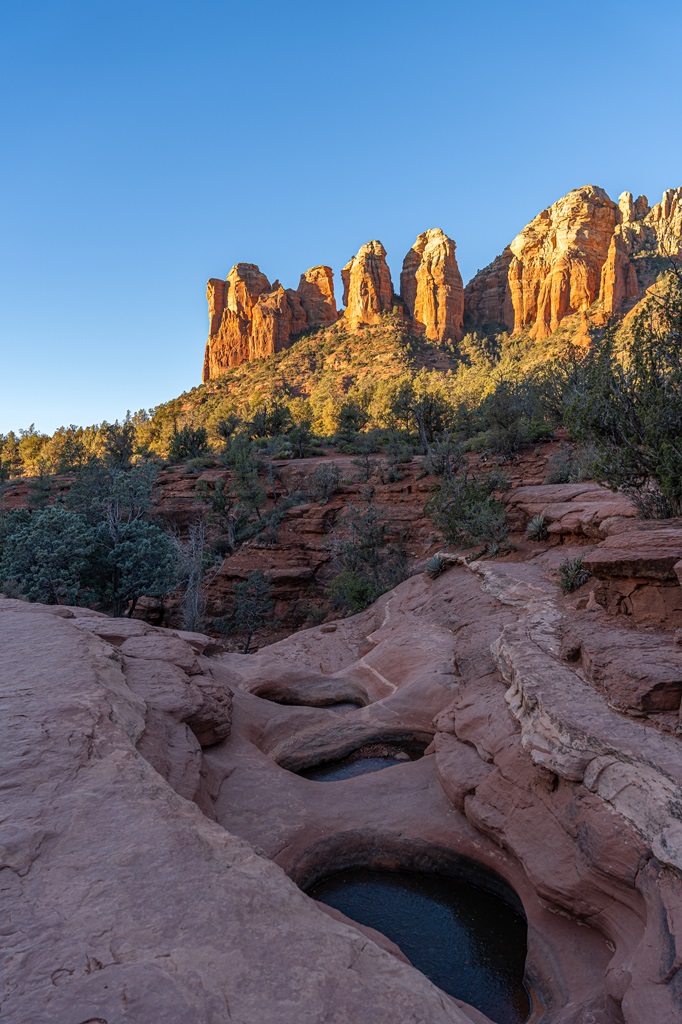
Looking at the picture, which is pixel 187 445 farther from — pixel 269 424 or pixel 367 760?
pixel 367 760

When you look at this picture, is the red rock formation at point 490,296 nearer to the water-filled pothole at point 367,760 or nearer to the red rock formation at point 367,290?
the red rock formation at point 367,290

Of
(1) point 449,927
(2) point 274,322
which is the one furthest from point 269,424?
(2) point 274,322

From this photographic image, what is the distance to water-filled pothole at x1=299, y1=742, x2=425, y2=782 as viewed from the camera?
7.95 metres

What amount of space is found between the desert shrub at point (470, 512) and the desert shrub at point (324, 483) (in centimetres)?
764

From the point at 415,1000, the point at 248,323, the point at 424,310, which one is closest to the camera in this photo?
the point at 415,1000

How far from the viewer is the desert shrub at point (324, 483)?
23.2 meters

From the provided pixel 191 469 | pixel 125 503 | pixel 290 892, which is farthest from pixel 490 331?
pixel 290 892

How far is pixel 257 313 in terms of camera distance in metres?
69.6

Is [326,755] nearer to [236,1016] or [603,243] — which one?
[236,1016]

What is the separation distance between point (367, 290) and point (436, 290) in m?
8.25

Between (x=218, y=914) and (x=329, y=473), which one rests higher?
(x=329, y=473)

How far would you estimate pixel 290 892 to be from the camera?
301cm

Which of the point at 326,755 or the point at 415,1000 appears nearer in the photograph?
the point at 415,1000

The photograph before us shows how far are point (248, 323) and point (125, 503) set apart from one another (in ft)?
199
